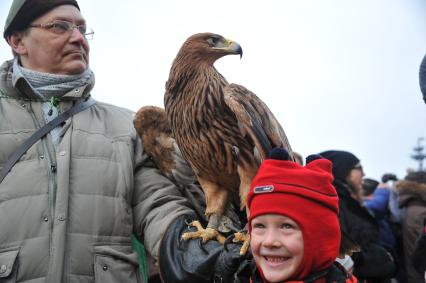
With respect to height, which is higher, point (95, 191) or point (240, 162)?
point (240, 162)

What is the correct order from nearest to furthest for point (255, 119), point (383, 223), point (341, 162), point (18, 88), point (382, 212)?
point (255, 119)
point (18, 88)
point (341, 162)
point (383, 223)
point (382, 212)

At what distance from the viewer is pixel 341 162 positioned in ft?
16.0

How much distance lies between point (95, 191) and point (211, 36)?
90 centimetres

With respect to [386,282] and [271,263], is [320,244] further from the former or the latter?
[386,282]

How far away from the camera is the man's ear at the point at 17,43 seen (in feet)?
8.96

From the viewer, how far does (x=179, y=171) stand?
2646 mm

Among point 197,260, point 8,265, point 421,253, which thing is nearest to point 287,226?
point 197,260

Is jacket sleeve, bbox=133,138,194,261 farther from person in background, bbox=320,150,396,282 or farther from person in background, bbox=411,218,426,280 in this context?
person in background, bbox=320,150,396,282

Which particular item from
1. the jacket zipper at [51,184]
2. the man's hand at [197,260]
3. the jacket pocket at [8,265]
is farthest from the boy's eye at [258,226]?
the jacket pocket at [8,265]

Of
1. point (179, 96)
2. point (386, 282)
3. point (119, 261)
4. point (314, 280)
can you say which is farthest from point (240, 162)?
point (386, 282)

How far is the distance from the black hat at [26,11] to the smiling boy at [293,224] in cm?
142

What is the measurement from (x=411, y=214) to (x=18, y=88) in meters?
4.28

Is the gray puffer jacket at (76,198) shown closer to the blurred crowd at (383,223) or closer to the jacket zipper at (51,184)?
the jacket zipper at (51,184)

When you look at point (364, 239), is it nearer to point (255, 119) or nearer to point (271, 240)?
point (255, 119)
